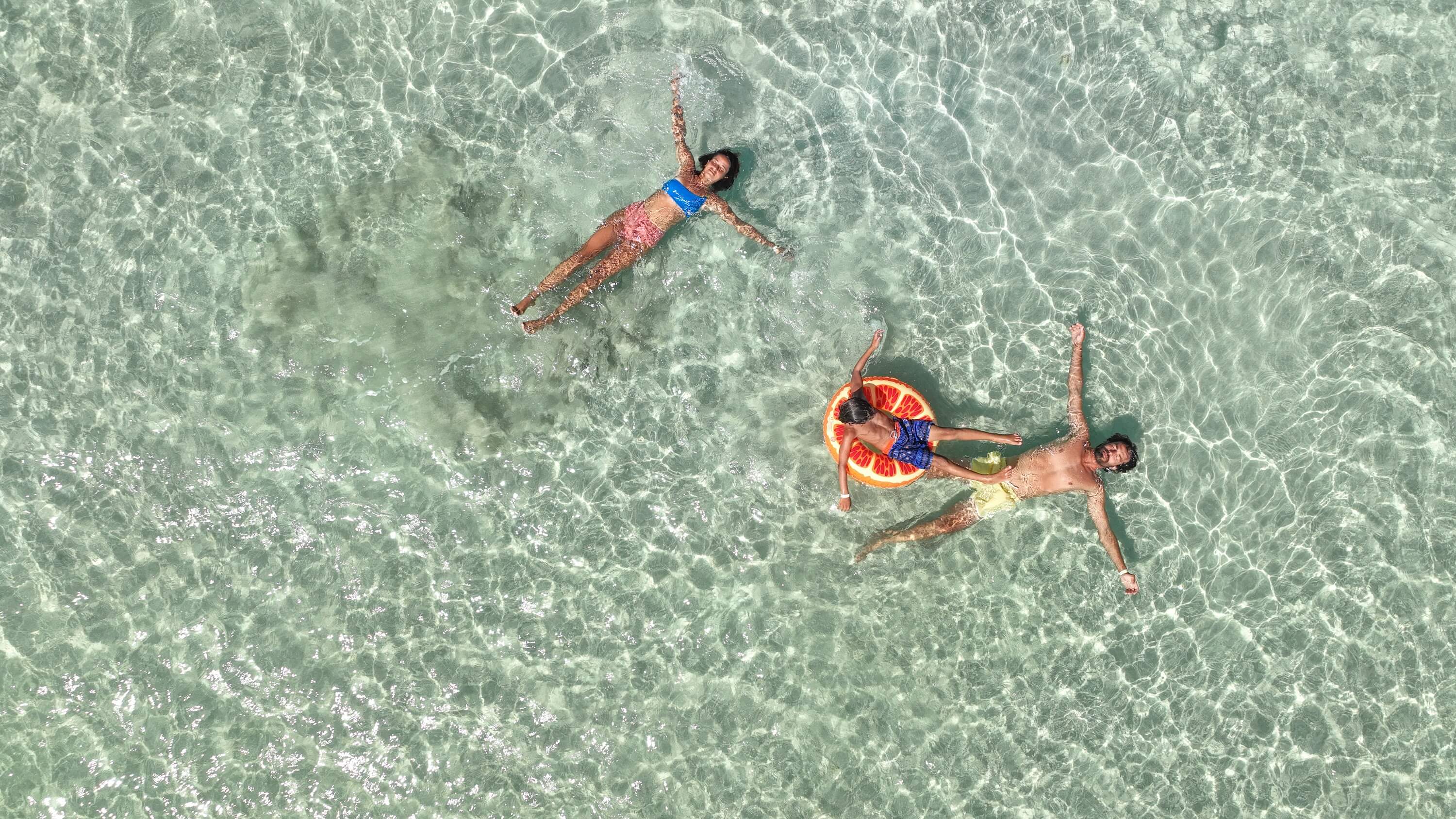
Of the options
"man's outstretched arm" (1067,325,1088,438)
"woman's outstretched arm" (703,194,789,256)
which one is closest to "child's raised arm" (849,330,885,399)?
"woman's outstretched arm" (703,194,789,256)

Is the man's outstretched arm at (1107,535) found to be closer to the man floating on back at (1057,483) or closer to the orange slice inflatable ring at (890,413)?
the man floating on back at (1057,483)

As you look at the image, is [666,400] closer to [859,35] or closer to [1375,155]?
[859,35]

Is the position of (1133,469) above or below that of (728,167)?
below

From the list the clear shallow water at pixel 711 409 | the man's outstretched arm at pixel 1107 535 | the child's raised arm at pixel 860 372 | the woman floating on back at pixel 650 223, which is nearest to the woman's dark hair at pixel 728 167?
the woman floating on back at pixel 650 223

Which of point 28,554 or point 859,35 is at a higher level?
point 28,554

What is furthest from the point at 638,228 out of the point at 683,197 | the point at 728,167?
the point at 728,167

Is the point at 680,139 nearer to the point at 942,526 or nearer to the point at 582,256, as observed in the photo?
the point at 582,256

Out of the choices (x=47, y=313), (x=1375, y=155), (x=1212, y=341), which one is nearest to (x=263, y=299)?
(x=47, y=313)
